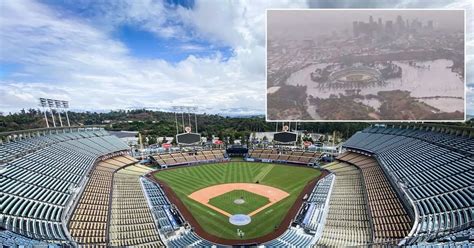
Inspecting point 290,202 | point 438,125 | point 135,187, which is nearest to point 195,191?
point 135,187

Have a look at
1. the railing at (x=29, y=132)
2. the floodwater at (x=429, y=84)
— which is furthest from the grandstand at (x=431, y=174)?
the railing at (x=29, y=132)

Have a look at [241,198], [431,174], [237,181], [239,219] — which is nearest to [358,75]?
[431,174]

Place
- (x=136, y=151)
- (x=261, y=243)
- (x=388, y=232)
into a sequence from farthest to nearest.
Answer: (x=136, y=151) < (x=261, y=243) < (x=388, y=232)

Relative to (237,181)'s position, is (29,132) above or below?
above

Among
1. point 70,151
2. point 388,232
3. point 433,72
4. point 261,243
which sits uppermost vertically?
point 433,72

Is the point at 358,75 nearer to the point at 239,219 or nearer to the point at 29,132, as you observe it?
the point at 239,219

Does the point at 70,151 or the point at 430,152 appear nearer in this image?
the point at 430,152

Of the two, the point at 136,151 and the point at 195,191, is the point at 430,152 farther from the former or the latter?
the point at 136,151
